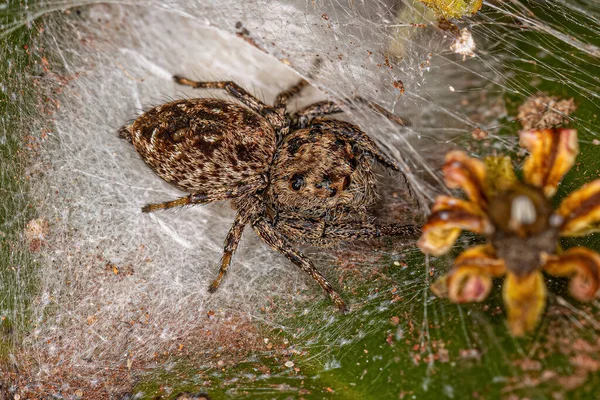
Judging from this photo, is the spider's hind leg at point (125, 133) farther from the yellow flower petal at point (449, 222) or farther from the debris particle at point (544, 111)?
the debris particle at point (544, 111)

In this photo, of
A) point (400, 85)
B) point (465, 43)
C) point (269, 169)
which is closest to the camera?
point (465, 43)

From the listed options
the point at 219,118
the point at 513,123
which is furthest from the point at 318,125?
the point at 513,123

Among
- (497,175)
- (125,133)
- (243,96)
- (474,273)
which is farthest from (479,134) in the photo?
(125,133)

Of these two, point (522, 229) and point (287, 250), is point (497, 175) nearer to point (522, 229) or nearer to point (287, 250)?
point (522, 229)

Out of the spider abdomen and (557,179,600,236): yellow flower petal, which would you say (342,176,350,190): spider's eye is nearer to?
the spider abdomen

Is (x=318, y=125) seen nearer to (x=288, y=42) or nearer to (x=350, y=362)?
(x=288, y=42)

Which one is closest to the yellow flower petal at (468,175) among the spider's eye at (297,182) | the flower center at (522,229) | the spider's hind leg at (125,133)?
the flower center at (522,229)

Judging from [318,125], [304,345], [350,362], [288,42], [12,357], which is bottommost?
[12,357]
